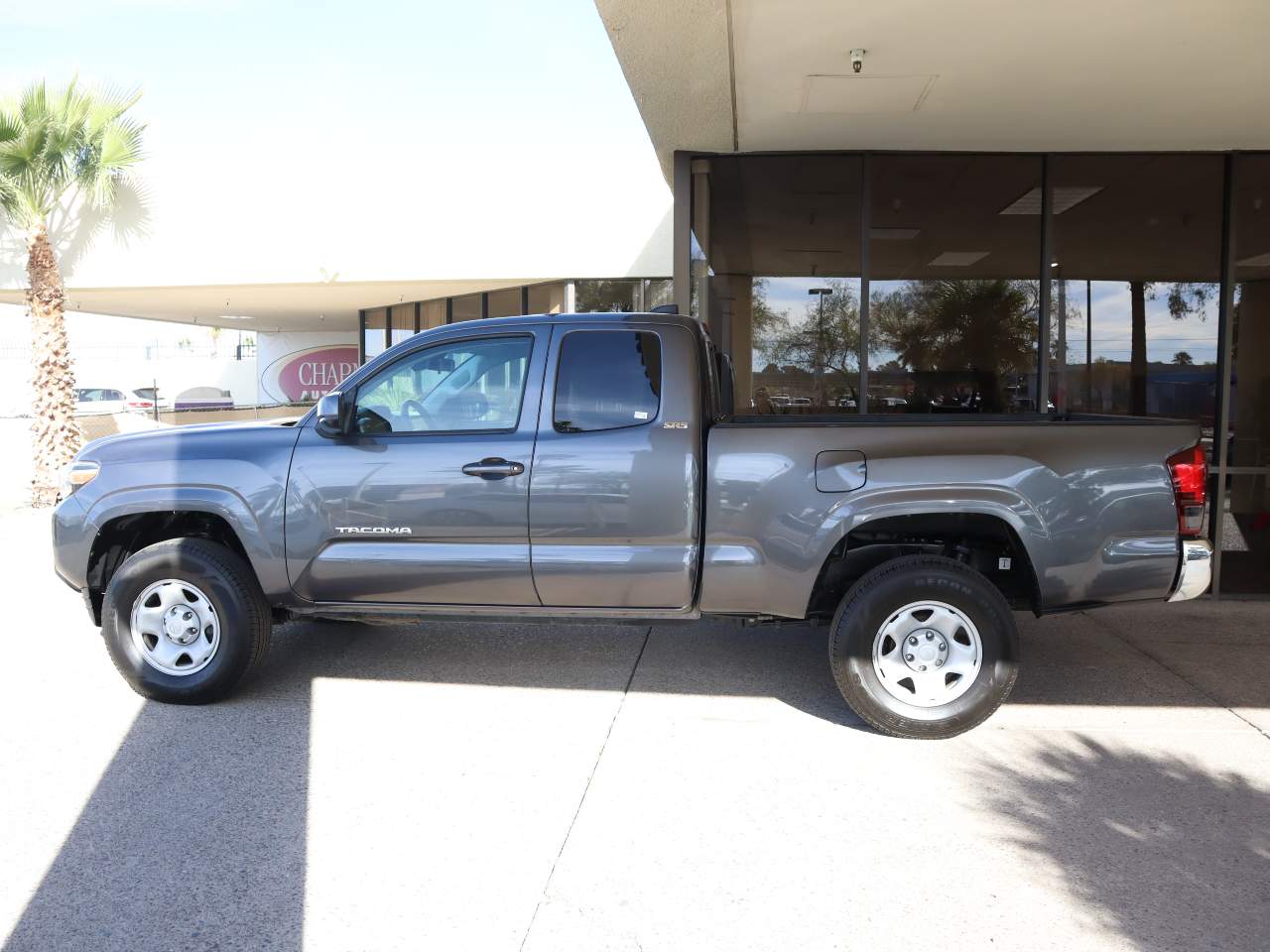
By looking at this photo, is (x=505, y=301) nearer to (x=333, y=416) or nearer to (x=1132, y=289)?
(x=1132, y=289)

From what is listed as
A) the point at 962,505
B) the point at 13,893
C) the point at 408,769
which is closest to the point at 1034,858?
the point at 962,505

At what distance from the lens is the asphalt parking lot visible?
325 centimetres

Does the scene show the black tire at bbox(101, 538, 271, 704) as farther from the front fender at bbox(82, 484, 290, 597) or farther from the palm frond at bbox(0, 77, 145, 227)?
the palm frond at bbox(0, 77, 145, 227)

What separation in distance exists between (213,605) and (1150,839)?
4338mm

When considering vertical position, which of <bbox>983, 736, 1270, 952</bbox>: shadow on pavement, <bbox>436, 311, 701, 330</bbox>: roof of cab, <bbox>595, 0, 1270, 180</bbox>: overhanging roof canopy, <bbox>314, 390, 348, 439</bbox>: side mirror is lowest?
<bbox>983, 736, 1270, 952</bbox>: shadow on pavement

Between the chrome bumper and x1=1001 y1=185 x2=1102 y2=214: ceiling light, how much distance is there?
464cm

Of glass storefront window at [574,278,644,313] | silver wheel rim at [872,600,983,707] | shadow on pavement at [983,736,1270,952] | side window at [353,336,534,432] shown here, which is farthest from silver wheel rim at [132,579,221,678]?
glass storefront window at [574,278,644,313]

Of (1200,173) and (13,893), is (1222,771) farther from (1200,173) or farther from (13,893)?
(1200,173)

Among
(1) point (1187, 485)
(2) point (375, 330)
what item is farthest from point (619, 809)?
(2) point (375, 330)

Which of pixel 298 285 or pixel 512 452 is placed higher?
pixel 298 285

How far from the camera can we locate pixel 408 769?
4.45 metres

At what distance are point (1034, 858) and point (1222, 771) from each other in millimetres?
1401

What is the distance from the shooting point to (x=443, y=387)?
17.3 feet

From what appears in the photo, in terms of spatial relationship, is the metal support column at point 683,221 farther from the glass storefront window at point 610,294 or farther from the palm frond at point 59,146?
the palm frond at point 59,146
